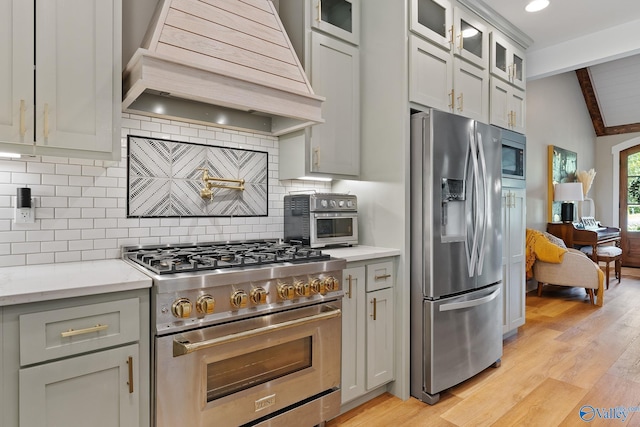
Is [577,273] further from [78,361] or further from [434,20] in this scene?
[78,361]

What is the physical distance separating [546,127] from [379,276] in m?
4.87

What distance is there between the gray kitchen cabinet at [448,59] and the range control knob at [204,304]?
5.79ft

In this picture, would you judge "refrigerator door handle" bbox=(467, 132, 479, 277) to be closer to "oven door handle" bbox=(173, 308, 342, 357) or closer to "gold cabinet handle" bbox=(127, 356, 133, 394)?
"oven door handle" bbox=(173, 308, 342, 357)

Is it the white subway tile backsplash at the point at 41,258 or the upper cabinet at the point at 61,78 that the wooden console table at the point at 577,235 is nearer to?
the upper cabinet at the point at 61,78

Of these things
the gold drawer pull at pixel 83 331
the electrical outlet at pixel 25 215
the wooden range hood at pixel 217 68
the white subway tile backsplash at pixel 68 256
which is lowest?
the gold drawer pull at pixel 83 331

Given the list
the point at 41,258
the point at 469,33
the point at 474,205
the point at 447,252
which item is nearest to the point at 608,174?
the point at 469,33

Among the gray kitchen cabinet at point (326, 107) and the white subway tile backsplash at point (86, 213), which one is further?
the gray kitchen cabinet at point (326, 107)

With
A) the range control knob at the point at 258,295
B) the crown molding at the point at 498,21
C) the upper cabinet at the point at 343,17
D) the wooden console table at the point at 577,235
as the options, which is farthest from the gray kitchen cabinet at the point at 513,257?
the wooden console table at the point at 577,235

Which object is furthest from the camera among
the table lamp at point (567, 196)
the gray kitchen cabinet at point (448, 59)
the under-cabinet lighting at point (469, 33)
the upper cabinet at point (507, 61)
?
the table lamp at point (567, 196)

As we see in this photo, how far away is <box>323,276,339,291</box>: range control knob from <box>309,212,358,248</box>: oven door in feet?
1.34

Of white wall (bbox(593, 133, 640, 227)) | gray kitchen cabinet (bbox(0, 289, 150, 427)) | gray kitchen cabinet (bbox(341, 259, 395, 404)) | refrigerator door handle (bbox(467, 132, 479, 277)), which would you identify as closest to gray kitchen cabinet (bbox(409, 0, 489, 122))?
refrigerator door handle (bbox(467, 132, 479, 277))

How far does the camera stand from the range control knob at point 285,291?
5.93 feet

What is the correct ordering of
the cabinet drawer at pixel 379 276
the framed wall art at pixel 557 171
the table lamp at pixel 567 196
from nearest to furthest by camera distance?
the cabinet drawer at pixel 379 276 < the table lamp at pixel 567 196 < the framed wall art at pixel 557 171

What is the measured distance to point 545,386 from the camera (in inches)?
103
